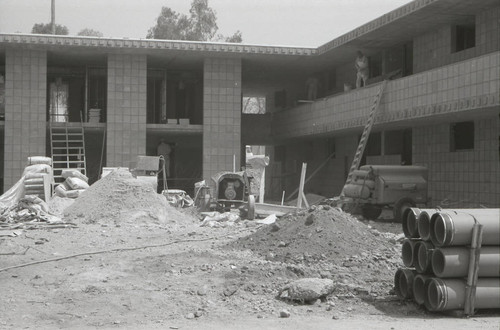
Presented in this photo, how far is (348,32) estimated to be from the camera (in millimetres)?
22844

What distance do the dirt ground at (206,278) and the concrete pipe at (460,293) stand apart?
19cm

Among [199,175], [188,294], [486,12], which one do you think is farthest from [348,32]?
[188,294]

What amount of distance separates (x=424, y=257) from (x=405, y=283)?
24.6 inches

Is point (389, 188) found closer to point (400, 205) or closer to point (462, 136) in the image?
point (400, 205)

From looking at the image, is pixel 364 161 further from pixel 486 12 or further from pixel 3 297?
pixel 3 297

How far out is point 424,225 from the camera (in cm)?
796

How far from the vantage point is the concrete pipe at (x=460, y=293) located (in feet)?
24.7

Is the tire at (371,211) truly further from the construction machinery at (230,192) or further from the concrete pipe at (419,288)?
the concrete pipe at (419,288)

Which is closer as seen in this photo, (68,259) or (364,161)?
(68,259)

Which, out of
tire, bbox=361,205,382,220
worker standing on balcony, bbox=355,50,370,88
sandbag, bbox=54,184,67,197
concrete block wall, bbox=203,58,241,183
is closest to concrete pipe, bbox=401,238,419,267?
tire, bbox=361,205,382,220

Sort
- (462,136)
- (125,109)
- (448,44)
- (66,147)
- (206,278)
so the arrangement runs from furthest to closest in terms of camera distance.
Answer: (125,109) → (66,147) → (448,44) → (462,136) → (206,278)

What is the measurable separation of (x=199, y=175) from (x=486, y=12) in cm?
1566

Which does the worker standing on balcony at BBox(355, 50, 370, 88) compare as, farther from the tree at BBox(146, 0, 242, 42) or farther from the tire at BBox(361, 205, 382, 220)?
the tree at BBox(146, 0, 242, 42)

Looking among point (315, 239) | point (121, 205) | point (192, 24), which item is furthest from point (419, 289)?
point (192, 24)
